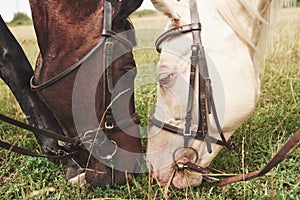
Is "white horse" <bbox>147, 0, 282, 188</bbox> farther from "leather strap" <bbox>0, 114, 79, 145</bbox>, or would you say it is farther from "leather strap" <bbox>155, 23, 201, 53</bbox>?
"leather strap" <bbox>0, 114, 79, 145</bbox>

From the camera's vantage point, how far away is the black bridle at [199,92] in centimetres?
229

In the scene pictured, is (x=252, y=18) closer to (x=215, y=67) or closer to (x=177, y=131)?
(x=215, y=67)

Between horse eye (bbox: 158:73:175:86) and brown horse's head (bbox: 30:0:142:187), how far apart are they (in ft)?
0.63

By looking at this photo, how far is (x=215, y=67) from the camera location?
7.70 ft

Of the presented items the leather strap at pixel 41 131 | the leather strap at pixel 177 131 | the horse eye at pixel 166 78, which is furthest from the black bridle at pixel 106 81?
the horse eye at pixel 166 78

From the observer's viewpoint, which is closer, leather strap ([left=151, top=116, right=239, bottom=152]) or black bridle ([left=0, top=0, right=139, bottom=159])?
black bridle ([left=0, top=0, right=139, bottom=159])

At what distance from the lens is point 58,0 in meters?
2.38

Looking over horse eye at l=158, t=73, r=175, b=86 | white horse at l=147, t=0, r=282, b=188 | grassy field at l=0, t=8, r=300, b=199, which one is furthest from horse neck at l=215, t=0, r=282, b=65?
horse eye at l=158, t=73, r=175, b=86

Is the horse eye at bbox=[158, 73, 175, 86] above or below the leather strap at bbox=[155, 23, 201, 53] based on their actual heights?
below

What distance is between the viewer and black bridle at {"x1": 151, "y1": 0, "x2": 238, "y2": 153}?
7.50ft

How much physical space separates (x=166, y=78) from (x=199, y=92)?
8.0 inches

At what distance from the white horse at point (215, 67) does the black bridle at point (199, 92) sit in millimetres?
31

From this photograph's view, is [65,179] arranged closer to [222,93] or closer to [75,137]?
[75,137]

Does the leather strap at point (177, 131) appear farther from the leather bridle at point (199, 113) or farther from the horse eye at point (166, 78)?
the horse eye at point (166, 78)
